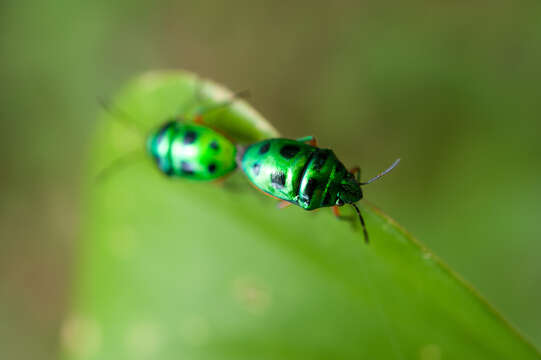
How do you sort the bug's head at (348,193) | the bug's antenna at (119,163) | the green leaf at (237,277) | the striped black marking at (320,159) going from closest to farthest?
the green leaf at (237,277) < the bug's head at (348,193) < the striped black marking at (320,159) < the bug's antenna at (119,163)

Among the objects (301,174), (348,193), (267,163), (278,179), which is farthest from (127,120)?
(348,193)

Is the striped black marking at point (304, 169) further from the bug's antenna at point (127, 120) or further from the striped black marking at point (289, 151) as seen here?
the bug's antenna at point (127, 120)

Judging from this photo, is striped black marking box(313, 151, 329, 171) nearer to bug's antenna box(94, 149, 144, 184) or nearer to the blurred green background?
bug's antenna box(94, 149, 144, 184)

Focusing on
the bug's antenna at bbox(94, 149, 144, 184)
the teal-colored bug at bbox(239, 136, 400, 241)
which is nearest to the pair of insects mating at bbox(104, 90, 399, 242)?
the teal-colored bug at bbox(239, 136, 400, 241)

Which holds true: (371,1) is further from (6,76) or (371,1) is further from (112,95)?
(6,76)

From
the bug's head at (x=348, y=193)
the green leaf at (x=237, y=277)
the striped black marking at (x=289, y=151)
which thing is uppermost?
the striped black marking at (x=289, y=151)

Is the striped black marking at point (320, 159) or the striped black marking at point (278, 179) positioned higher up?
the striped black marking at point (320, 159)

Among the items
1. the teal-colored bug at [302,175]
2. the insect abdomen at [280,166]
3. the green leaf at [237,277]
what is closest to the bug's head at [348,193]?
the teal-colored bug at [302,175]
